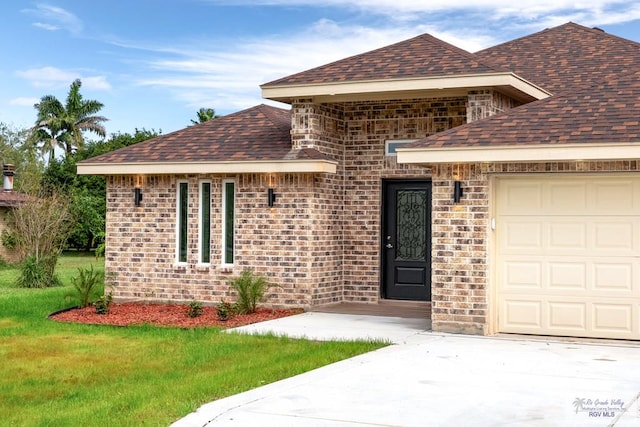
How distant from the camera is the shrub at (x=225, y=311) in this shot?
15.5 meters

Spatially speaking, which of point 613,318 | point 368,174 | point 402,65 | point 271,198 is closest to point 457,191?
point 613,318

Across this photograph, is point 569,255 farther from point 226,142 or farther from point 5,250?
point 5,250

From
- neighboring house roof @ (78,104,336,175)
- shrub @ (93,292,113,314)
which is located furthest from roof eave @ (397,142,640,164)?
shrub @ (93,292,113,314)

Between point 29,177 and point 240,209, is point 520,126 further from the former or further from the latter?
point 29,177

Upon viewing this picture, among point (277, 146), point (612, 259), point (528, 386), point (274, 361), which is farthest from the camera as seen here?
point (277, 146)

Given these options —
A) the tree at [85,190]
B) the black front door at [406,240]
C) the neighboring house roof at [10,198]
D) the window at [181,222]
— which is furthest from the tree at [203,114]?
the black front door at [406,240]

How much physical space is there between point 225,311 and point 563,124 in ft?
20.5

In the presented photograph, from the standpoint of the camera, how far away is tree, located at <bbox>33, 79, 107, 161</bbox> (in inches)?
2440

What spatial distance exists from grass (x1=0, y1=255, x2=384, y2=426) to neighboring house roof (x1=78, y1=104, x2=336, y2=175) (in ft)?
11.7

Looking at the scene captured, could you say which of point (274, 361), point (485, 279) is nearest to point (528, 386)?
point (274, 361)

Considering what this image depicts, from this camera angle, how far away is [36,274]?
2341 centimetres

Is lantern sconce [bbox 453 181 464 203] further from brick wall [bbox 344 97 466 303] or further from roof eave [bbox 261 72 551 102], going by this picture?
brick wall [bbox 344 97 466 303]

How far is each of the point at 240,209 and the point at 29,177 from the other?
2337cm

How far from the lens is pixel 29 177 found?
37.9 m
